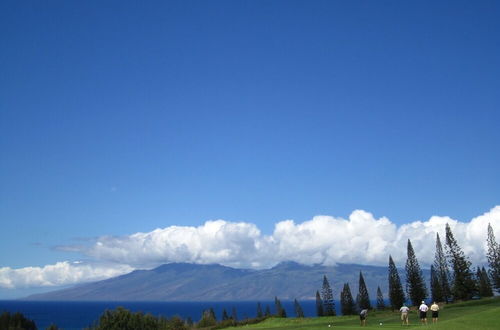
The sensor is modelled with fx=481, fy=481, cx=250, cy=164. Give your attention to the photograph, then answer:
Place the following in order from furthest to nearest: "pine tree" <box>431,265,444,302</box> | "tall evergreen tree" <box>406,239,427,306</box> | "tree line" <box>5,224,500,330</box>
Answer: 1. "pine tree" <box>431,265,444,302</box>
2. "tall evergreen tree" <box>406,239,427,306</box>
3. "tree line" <box>5,224,500,330</box>

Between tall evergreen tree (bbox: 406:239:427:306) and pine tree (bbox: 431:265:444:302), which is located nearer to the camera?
tall evergreen tree (bbox: 406:239:427:306)

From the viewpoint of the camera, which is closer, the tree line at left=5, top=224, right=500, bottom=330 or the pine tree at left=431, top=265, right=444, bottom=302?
the tree line at left=5, top=224, right=500, bottom=330

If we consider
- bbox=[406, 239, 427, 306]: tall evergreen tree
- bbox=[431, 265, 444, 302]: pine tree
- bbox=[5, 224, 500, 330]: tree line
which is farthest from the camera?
bbox=[431, 265, 444, 302]: pine tree

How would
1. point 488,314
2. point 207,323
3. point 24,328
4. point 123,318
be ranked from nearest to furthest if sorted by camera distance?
point 488,314 < point 123,318 < point 24,328 < point 207,323

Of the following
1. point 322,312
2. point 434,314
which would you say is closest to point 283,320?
point 434,314

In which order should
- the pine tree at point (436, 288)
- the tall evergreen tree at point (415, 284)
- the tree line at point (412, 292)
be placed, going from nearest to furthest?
the tree line at point (412, 292), the tall evergreen tree at point (415, 284), the pine tree at point (436, 288)

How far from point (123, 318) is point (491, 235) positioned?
292 feet

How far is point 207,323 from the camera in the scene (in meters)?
103

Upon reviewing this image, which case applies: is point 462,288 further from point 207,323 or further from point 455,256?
point 207,323

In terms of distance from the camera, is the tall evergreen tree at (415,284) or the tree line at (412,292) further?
the tall evergreen tree at (415,284)

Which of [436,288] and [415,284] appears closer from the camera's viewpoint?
[415,284]

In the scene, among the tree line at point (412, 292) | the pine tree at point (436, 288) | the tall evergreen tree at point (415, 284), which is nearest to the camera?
the tree line at point (412, 292)

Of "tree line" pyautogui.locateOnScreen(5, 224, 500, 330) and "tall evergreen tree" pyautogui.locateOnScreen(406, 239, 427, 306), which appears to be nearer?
"tree line" pyautogui.locateOnScreen(5, 224, 500, 330)

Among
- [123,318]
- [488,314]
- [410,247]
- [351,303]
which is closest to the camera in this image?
[488,314]
